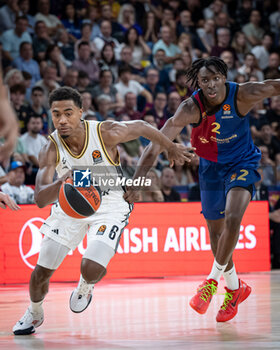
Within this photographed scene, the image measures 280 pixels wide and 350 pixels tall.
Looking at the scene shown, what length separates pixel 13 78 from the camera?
11227 millimetres

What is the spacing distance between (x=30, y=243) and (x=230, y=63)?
6683mm

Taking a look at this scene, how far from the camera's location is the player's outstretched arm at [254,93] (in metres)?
5.83

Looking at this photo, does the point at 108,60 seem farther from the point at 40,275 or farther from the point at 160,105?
the point at 40,275

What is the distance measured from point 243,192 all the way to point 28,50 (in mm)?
7099

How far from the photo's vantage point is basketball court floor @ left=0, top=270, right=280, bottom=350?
4648mm

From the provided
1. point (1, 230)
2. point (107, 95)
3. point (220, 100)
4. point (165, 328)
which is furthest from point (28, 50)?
point (165, 328)

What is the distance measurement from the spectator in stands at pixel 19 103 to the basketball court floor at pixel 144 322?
3.19 metres

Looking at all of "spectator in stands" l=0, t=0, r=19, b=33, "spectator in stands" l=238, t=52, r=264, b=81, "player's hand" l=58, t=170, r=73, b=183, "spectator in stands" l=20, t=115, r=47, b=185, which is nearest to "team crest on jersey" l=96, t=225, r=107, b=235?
"player's hand" l=58, t=170, r=73, b=183

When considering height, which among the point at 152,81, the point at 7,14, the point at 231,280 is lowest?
the point at 231,280

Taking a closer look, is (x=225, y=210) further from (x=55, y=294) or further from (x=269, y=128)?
(x=269, y=128)

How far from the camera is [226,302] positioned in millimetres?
5812

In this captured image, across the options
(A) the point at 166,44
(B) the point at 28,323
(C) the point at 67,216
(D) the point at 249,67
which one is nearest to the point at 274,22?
(D) the point at 249,67

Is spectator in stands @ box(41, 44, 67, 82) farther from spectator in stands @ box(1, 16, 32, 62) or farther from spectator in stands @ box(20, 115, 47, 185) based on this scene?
spectator in stands @ box(20, 115, 47, 185)

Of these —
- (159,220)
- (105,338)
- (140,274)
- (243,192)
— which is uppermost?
(243,192)
